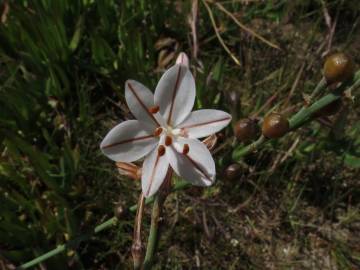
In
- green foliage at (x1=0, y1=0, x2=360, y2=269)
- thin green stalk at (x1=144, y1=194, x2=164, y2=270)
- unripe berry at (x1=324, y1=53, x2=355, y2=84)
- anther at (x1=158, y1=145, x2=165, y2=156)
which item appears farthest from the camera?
green foliage at (x1=0, y1=0, x2=360, y2=269)

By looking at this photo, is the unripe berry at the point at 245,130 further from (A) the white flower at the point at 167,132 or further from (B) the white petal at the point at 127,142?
(B) the white petal at the point at 127,142

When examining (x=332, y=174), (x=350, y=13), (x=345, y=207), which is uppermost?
(x=350, y=13)

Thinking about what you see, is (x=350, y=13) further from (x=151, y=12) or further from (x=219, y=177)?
(x=219, y=177)

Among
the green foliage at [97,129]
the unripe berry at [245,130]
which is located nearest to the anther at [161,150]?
the unripe berry at [245,130]

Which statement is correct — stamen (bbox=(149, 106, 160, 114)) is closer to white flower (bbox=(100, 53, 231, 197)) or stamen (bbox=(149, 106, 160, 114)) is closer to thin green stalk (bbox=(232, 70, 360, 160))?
white flower (bbox=(100, 53, 231, 197))

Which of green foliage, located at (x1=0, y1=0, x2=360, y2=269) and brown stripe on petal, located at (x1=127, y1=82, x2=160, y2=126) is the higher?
brown stripe on petal, located at (x1=127, y1=82, x2=160, y2=126)

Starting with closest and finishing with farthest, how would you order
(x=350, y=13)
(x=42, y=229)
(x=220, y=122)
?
(x=220, y=122) → (x=42, y=229) → (x=350, y=13)

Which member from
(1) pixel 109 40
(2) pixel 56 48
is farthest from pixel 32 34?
(1) pixel 109 40

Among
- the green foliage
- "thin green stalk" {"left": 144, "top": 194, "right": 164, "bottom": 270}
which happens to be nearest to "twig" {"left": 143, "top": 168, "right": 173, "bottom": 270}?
"thin green stalk" {"left": 144, "top": 194, "right": 164, "bottom": 270}
